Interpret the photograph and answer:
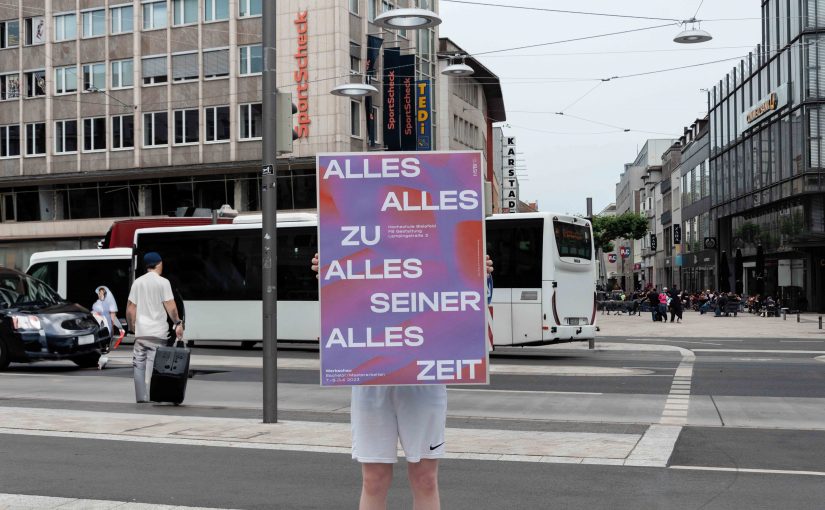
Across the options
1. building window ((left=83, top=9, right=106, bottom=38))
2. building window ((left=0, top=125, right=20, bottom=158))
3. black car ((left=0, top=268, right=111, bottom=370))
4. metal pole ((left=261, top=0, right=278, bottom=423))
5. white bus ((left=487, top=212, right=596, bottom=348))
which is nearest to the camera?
metal pole ((left=261, top=0, right=278, bottom=423))

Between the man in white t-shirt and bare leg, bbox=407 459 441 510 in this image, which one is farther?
the man in white t-shirt

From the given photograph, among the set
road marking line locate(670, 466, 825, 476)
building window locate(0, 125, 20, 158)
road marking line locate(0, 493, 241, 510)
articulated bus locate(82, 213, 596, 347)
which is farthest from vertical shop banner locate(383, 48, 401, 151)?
road marking line locate(0, 493, 241, 510)

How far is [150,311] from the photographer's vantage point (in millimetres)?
12125

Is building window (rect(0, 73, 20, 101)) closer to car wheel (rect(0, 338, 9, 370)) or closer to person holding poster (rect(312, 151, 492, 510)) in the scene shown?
car wheel (rect(0, 338, 9, 370))

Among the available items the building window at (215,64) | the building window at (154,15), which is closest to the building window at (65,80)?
the building window at (154,15)

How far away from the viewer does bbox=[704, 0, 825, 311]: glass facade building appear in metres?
47.5

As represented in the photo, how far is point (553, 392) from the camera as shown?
1446 centimetres

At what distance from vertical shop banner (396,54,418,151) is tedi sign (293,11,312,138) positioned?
4656 mm

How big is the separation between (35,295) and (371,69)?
2930cm

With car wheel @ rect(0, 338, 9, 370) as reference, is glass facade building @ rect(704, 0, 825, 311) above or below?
above

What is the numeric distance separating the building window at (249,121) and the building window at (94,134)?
310 inches

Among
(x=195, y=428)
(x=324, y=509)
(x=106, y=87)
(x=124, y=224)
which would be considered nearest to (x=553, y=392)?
(x=195, y=428)

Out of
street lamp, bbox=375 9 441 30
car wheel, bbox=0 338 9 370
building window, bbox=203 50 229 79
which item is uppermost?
building window, bbox=203 50 229 79

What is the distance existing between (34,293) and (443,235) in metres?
15.5
